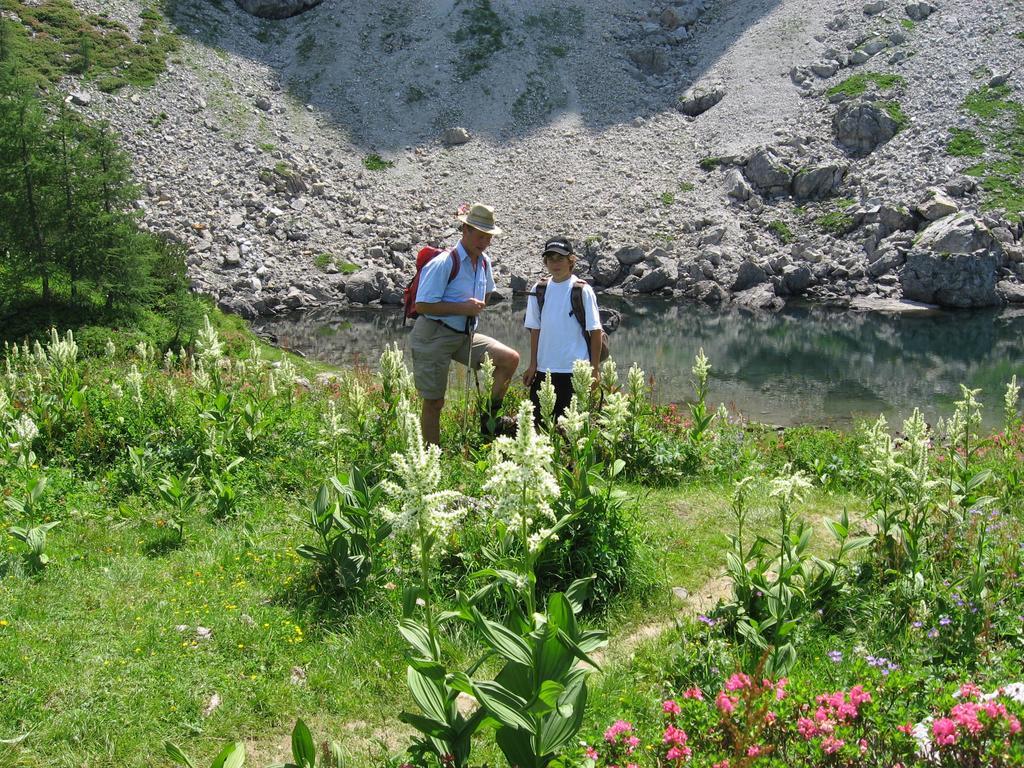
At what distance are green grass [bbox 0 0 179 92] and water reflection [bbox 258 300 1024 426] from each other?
97.2ft

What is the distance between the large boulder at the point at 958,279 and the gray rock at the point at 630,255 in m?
16.5

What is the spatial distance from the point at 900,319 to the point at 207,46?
58.6m

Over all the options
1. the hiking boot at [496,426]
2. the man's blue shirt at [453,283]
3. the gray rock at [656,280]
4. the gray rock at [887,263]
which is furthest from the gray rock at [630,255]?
the man's blue shirt at [453,283]

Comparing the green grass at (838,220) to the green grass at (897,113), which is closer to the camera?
the green grass at (838,220)

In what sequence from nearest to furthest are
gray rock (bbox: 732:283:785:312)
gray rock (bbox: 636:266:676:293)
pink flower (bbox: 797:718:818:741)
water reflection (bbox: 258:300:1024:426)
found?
pink flower (bbox: 797:718:818:741) → water reflection (bbox: 258:300:1024:426) → gray rock (bbox: 732:283:785:312) → gray rock (bbox: 636:266:676:293)

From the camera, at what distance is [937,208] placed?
48.7m

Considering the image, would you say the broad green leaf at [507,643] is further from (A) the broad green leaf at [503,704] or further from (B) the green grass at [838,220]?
(B) the green grass at [838,220]

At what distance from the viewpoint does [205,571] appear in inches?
280

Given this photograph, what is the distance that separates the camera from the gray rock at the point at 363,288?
45500 mm

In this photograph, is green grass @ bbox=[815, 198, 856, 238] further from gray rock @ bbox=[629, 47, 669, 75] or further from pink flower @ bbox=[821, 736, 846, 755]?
pink flower @ bbox=[821, 736, 846, 755]

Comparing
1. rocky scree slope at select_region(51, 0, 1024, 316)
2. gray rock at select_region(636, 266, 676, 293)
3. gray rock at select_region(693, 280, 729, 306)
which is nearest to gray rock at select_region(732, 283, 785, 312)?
rocky scree slope at select_region(51, 0, 1024, 316)

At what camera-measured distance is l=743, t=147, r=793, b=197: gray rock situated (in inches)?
2223

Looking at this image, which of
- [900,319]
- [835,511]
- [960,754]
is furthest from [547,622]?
[900,319]

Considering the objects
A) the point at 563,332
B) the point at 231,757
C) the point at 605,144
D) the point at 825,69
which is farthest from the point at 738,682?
the point at 825,69
